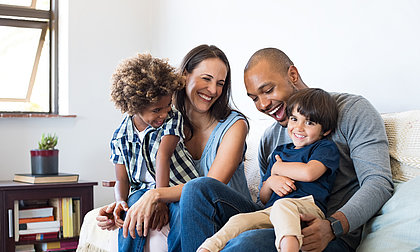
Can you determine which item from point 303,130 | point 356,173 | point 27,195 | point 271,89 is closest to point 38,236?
point 27,195

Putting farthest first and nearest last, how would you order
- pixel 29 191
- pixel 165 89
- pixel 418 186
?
pixel 29 191, pixel 165 89, pixel 418 186

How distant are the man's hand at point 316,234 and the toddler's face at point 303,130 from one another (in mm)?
324

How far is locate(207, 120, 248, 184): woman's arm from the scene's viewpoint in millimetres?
1725

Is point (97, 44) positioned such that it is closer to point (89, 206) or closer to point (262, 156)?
point (89, 206)

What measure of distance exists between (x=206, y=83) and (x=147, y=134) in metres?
0.28

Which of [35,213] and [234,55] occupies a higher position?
[234,55]

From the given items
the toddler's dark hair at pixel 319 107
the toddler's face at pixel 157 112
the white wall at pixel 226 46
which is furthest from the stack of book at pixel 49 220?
the toddler's dark hair at pixel 319 107

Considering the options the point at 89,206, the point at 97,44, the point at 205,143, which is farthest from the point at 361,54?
the point at 97,44

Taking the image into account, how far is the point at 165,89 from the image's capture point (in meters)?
1.68

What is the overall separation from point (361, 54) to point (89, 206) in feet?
5.91

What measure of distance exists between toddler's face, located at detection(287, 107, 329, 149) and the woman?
257mm

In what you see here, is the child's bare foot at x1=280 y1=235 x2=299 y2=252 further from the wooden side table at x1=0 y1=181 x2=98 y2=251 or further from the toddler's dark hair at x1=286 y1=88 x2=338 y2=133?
the wooden side table at x1=0 y1=181 x2=98 y2=251

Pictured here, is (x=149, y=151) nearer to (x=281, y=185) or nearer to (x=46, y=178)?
(x=281, y=185)

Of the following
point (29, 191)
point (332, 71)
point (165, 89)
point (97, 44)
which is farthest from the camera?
point (97, 44)
